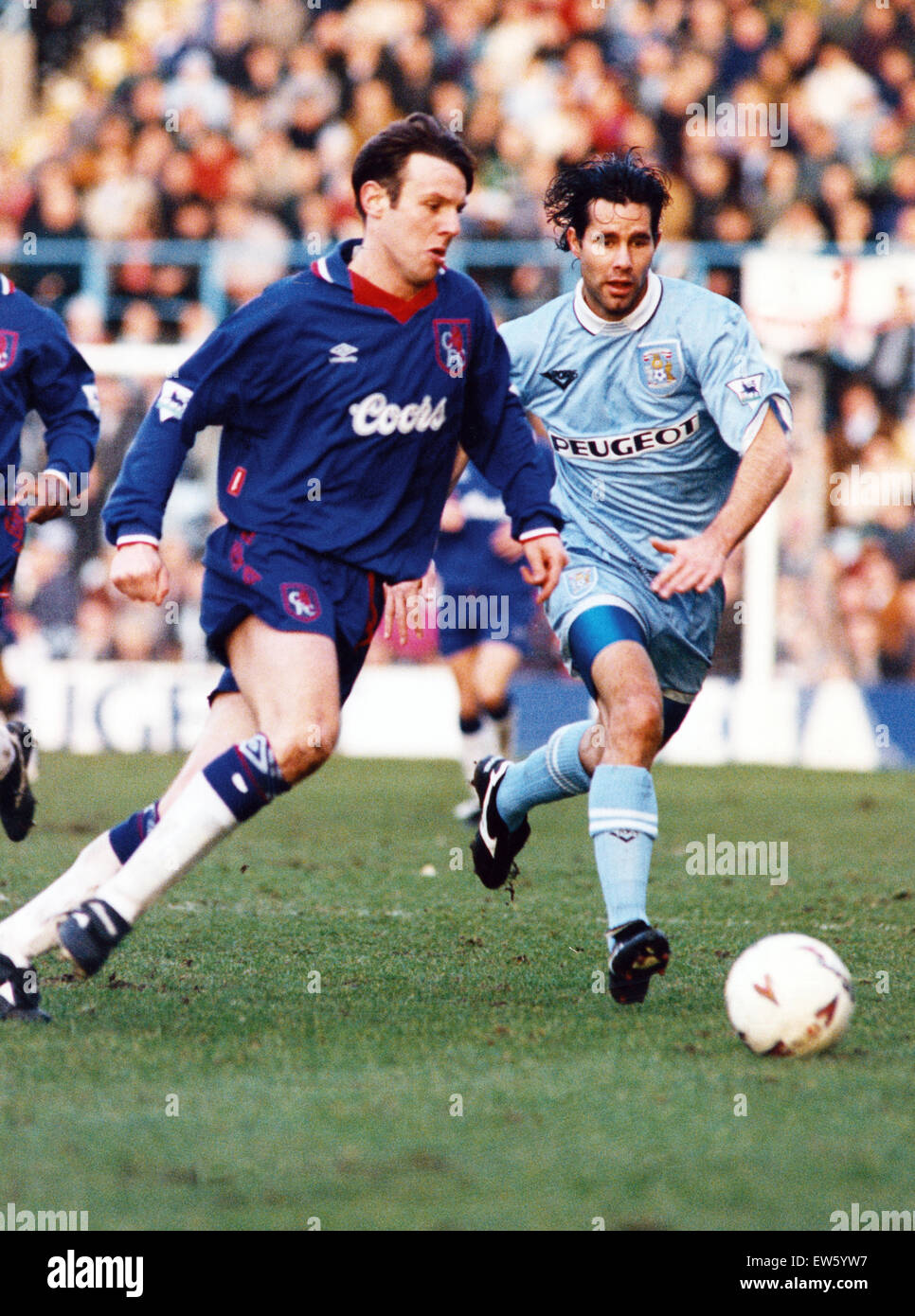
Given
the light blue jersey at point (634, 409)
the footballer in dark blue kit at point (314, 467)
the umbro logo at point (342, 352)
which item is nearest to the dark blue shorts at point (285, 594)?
the footballer in dark blue kit at point (314, 467)

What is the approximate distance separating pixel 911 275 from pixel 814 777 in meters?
3.76

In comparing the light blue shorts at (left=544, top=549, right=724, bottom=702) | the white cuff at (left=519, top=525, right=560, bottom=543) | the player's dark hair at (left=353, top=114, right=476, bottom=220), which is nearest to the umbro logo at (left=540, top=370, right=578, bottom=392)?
the light blue shorts at (left=544, top=549, right=724, bottom=702)

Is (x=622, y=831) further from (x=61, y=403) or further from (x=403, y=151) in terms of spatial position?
(x=61, y=403)

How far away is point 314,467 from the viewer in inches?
177

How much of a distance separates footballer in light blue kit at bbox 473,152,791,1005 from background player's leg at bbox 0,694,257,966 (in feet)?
3.29

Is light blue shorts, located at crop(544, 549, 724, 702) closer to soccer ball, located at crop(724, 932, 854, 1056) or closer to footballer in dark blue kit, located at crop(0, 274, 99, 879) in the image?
soccer ball, located at crop(724, 932, 854, 1056)

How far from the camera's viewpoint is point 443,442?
468 cm

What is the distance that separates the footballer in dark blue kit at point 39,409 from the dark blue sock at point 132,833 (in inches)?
56.1

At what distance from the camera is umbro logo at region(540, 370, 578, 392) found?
5.38 meters

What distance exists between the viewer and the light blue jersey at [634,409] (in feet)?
17.2

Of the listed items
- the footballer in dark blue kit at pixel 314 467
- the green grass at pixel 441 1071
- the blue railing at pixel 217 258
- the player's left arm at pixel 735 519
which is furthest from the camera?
the blue railing at pixel 217 258

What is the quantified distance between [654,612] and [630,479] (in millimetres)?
417

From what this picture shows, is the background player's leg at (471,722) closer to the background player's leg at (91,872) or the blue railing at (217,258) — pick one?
the blue railing at (217,258)
